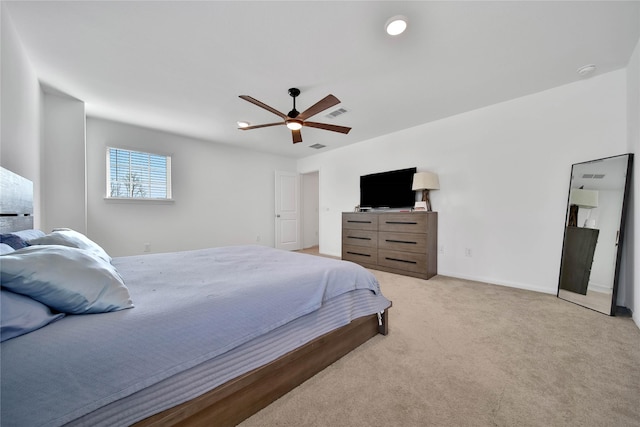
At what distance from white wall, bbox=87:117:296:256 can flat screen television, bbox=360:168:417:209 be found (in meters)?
2.39

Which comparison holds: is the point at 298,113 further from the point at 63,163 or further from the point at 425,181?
the point at 63,163

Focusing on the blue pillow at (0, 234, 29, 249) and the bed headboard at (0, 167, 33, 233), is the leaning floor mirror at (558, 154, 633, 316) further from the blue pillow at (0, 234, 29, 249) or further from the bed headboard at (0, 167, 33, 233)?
the bed headboard at (0, 167, 33, 233)

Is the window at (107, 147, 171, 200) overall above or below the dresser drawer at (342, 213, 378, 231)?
above

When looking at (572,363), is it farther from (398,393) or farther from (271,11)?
(271,11)

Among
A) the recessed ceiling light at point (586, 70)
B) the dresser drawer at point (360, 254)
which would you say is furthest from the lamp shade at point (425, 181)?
the recessed ceiling light at point (586, 70)

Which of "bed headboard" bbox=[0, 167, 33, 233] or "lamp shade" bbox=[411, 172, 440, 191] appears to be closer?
"bed headboard" bbox=[0, 167, 33, 233]

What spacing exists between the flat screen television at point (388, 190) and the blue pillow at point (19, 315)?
4.02m

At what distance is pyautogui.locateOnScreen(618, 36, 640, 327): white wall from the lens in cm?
208

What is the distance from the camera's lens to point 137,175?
4051 mm

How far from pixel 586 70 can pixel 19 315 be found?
446cm

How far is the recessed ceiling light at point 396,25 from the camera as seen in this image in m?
1.72

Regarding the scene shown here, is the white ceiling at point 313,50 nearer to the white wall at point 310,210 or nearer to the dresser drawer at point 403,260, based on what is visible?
the dresser drawer at point 403,260

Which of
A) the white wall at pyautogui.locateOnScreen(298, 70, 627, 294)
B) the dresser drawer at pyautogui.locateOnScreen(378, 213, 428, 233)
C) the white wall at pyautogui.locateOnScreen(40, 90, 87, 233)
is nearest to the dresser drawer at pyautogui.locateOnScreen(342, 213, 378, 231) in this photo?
the dresser drawer at pyautogui.locateOnScreen(378, 213, 428, 233)

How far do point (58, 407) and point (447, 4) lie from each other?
281 centimetres
